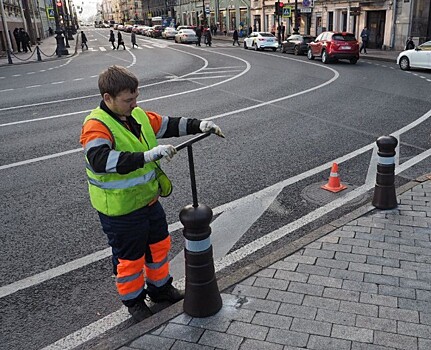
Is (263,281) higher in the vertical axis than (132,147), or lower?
lower

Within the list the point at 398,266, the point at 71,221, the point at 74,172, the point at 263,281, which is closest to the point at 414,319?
the point at 398,266

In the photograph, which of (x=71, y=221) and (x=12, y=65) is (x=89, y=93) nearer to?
(x=71, y=221)

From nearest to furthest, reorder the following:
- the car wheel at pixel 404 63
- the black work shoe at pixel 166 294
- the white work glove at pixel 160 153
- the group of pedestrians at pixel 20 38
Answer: the white work glove at pixel 160 153, the black work shoe at pixel 166 294, the car wheel at pixel 404 63, the group of pedestrians at pixel 20 38

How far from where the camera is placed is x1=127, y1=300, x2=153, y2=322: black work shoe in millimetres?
3543

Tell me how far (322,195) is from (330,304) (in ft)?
8.38

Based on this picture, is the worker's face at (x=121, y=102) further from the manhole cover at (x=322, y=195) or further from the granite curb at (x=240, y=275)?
the manhole cover at (x=322, y=195)

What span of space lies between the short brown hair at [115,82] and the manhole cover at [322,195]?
10.9 ft

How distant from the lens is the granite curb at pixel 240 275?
3261 millimetres

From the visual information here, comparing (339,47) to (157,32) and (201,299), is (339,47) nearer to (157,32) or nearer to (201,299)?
(201,299)

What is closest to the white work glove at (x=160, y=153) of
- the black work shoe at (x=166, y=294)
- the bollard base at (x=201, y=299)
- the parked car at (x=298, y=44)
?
the bollard base at (x=201, y=299)

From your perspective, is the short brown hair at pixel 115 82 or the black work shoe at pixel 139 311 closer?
the short brown hair at pixel 115 82

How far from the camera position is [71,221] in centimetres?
538

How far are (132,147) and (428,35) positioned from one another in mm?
29950

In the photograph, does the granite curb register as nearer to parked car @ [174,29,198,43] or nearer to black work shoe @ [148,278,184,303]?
black work shoe @ [148,278,184,303]
